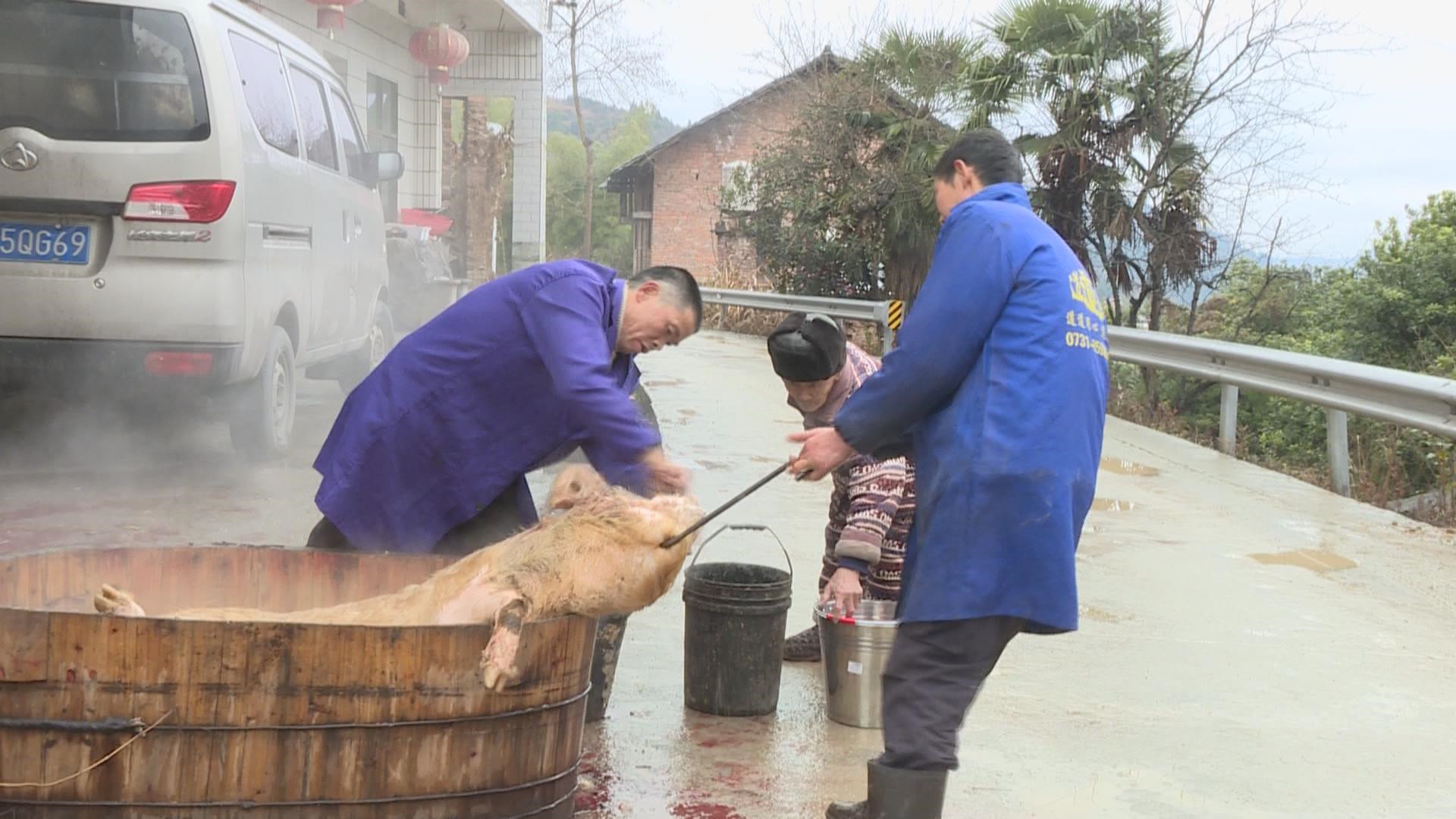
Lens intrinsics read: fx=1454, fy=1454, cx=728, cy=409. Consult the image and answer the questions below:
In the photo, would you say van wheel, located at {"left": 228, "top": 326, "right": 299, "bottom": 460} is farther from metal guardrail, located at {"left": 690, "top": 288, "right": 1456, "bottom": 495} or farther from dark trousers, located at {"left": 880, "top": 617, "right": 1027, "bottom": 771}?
dark trousers, located at {"left": 880, "top": 617, "right": 1027, "bottom": 771}

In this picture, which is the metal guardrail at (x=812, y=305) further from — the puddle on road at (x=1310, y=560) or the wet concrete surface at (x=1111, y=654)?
the puddle on road at (x=1310, y=560)

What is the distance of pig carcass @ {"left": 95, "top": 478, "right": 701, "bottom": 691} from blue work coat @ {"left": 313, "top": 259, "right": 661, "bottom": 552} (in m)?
0.35

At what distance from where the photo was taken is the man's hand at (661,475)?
4094 mm

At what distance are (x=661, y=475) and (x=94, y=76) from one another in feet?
16.0

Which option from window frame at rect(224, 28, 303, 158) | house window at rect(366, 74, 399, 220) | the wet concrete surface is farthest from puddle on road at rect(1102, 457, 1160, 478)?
house window at rect(366, 74, 399, 220)

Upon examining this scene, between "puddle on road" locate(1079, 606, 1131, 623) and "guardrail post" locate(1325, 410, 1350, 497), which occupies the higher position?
"guardrail post" locate(1325, 410, 1350, 497)

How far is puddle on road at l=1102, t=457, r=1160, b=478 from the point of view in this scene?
37.3 feet

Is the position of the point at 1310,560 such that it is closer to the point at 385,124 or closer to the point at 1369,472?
the point at 1369,472

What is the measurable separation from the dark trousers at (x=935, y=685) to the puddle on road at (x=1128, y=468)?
7897 millimetres

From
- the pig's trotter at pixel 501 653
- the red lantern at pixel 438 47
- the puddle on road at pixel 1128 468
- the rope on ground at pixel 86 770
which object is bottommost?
the puddle on road at pixel 1128 468

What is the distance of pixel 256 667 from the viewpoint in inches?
126

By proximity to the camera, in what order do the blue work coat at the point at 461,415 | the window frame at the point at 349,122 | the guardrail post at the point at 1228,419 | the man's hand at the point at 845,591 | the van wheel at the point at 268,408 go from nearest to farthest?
the blue work coat at the point at 461,415 → the man's hand at the point at 845,591 → the van wheel at the point at 268,408 → the window frame at the point at 349,122 → the guardrail post at the point at 1228,419

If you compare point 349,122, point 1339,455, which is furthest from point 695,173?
point 1339,455

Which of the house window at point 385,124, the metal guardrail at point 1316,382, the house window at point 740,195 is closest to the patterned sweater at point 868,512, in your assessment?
the metal guardrail at point 1316,382
